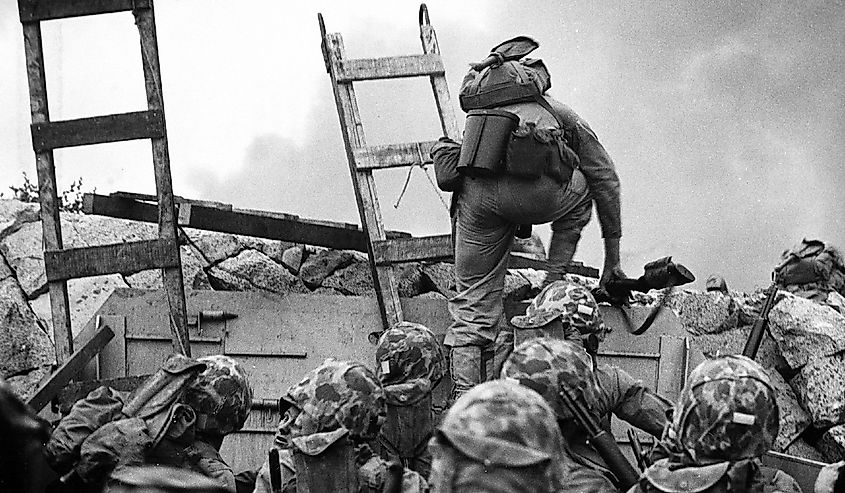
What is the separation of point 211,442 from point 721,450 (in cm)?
243

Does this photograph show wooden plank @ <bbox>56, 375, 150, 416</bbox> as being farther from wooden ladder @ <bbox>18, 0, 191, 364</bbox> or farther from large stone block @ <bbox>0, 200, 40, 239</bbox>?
large stone block @ <bbox>0, 200, 40, 239</bbox>

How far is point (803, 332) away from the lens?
28.0 ft

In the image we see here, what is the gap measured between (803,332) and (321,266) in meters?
3.20

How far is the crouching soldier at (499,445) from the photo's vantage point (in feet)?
9.38

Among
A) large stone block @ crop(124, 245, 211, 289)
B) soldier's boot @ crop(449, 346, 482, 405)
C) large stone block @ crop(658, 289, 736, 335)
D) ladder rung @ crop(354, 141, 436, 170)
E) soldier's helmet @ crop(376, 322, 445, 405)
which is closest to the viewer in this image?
soldier's helmet @ crop(376, 322, 445, 405)

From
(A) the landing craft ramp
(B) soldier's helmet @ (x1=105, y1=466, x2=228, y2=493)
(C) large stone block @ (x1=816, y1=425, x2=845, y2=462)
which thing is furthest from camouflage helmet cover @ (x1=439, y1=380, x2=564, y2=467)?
(C) large stone block @ (x1=816, y1=425, x2=845, y2=462)

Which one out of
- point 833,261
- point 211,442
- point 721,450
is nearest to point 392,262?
point 211,442

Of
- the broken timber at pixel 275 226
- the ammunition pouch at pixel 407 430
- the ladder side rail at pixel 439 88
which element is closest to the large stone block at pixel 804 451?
the broken timber at pixel 275 226

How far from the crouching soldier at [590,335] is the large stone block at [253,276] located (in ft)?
9.35

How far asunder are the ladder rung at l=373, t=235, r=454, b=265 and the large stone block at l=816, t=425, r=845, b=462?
2.57 meters

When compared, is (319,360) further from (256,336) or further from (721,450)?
(721,450)

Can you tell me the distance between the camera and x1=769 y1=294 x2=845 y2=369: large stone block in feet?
27.9

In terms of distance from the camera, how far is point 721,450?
418 cm

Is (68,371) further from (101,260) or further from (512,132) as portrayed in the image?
(512,132)
